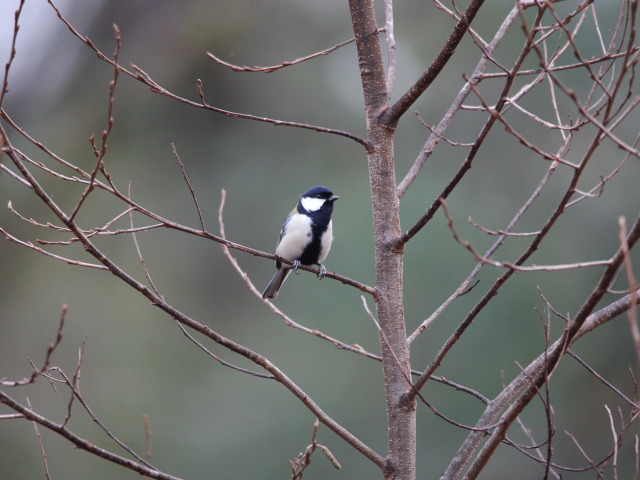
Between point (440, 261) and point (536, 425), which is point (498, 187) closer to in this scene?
point (440, 261)

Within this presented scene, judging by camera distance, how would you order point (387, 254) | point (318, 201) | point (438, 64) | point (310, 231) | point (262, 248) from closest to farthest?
point (438, 64) → point (387, 254) → point (310, 231) → point (318, 201) → point (262, 248)

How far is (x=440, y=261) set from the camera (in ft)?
26.4

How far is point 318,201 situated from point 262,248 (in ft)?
18.5

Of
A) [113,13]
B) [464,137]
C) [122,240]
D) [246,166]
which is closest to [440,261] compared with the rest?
[464,137]

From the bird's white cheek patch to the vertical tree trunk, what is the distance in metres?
1.92

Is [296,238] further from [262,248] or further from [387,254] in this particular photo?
[262,248]

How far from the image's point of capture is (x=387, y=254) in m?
2.65

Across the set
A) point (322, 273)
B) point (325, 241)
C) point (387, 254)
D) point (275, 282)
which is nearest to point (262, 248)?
point (275, 282)

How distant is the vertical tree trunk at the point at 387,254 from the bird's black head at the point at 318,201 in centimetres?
190

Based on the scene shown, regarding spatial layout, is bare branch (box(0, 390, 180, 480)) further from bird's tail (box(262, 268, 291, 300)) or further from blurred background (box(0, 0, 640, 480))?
blurred background (box(0, 0, 640, 480))

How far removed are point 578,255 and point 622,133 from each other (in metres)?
1.46

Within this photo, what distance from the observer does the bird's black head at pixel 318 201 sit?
184 inches

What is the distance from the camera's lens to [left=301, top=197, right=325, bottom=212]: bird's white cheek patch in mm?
4684

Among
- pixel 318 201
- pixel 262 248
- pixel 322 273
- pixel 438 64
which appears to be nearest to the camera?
pixel 438 64
